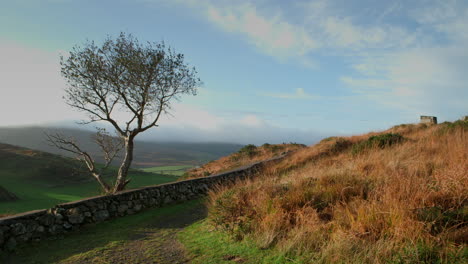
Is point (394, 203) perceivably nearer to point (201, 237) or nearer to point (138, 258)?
point (201, 237)

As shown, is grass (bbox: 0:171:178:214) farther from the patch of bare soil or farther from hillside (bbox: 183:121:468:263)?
hillside (bbox: 183:121:468:263)

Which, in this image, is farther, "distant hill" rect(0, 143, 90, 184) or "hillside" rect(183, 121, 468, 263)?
"distant hill" rect(0, 143, 90, 184)

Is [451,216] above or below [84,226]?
above

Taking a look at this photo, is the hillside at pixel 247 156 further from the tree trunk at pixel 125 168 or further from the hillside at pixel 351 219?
the hillside at pixel 351 219

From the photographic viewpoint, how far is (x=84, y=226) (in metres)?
10.4

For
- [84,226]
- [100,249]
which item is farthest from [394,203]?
[84,226]

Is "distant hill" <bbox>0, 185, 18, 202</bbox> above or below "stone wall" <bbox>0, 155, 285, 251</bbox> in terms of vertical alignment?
below

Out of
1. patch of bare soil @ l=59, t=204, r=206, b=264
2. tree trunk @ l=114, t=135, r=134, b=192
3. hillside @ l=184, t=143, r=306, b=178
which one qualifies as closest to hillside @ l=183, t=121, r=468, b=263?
patch of bare soil @ l=59, t=204, r=206, b=264

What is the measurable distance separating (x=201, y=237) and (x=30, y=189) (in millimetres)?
22370

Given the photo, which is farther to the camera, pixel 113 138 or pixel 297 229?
pixel 113 138

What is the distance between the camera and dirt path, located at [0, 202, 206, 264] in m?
6.94

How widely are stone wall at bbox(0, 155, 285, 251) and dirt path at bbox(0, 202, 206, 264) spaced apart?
0.46m

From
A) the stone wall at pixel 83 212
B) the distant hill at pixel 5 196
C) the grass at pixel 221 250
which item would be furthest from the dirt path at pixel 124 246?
the distant hill at pixel 5 196

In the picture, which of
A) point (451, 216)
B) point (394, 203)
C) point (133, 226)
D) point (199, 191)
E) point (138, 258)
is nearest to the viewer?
point (451, 216)
